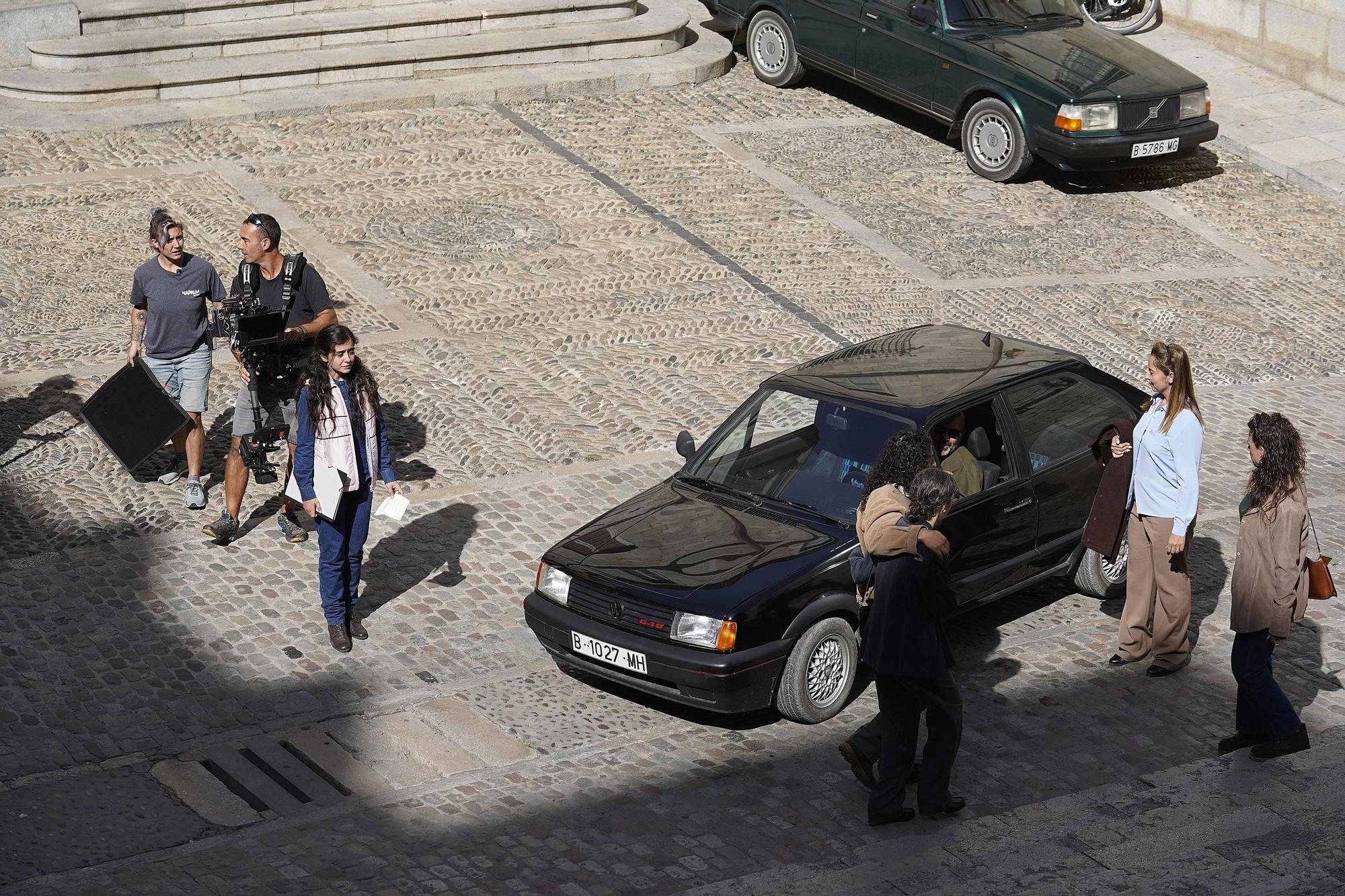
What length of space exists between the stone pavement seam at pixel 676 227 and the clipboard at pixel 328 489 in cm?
577

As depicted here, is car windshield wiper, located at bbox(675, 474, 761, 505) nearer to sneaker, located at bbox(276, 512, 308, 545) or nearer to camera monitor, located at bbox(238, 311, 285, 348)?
sneaker, located at bbox(276, 512, 308, 545)

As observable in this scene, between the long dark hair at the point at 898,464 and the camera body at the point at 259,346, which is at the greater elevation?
the long dark hair at the point at 898,464

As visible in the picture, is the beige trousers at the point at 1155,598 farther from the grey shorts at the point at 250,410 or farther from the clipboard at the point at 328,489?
the grey shorts at the point at 250,410

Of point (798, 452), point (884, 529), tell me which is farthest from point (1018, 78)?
point (884, 529)

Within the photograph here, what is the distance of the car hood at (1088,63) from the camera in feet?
55.2

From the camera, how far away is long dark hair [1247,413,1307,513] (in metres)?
7.91

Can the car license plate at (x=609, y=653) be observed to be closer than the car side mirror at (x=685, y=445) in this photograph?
Yes

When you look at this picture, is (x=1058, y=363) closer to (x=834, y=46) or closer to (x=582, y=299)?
(x=582, y=299)

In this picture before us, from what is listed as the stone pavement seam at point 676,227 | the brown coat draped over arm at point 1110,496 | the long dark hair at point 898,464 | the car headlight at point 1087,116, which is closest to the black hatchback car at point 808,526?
the brown coat draped over arm at point 1110,496

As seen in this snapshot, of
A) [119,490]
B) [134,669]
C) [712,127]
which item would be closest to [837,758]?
[134,669]

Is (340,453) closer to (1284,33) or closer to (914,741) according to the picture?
(914,741)

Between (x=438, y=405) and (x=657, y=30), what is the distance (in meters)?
8.87

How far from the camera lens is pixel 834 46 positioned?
61.1ft

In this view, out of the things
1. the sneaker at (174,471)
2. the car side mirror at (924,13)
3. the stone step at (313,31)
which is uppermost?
the car side mirror at (924,13)
